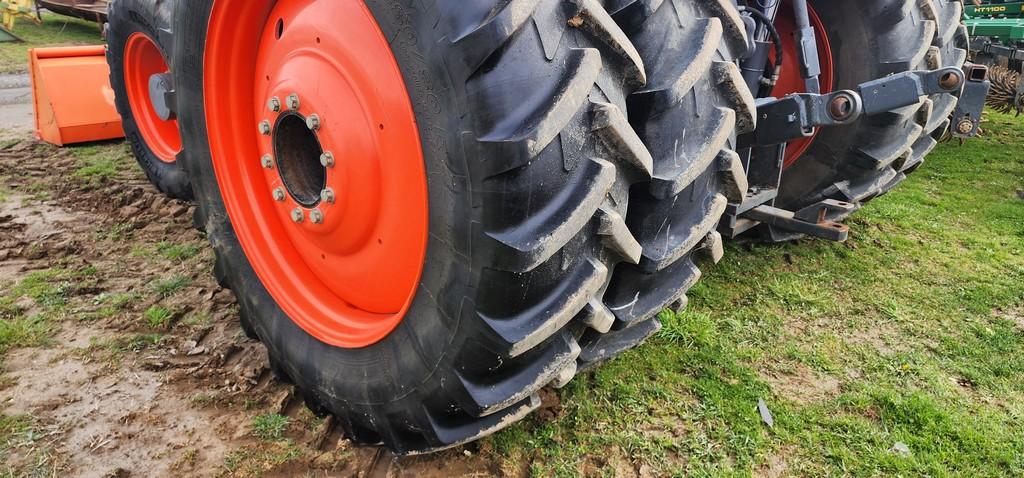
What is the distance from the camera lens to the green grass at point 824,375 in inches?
79.4

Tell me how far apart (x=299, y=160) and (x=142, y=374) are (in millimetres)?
1051

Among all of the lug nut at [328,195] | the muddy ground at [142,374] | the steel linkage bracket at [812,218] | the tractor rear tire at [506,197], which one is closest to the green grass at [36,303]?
the muddy ground at [142,374]

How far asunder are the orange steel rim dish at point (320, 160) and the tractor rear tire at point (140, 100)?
1.85 meters

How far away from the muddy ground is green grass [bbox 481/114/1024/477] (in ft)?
1.54

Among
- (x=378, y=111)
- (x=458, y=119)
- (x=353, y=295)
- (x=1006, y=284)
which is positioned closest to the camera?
(x=458, y=119)

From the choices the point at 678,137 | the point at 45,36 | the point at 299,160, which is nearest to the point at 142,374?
the point at 299,160

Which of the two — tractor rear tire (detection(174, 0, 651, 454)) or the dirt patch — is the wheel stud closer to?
tractor rear tire (detection(174, 0, 651, 454))

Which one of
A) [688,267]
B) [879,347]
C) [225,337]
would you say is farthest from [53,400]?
[879,347]

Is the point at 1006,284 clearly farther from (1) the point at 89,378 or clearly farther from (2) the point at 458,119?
(1) the point at 89,378

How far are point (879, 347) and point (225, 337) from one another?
2.58 meters

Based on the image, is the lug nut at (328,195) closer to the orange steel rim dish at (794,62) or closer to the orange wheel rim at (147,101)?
the orange steel rim dish at (794,62)

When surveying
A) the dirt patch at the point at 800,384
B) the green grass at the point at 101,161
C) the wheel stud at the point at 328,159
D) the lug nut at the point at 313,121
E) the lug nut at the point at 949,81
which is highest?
the lug nut at the point at 949,81

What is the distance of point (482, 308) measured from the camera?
1.42 m

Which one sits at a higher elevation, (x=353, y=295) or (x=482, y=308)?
(x=482, y=308)
